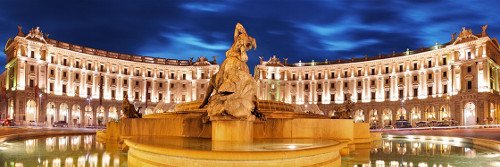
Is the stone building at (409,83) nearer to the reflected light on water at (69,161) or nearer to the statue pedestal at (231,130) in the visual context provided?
the reflected light on water at (69,161)

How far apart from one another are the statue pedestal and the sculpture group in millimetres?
209

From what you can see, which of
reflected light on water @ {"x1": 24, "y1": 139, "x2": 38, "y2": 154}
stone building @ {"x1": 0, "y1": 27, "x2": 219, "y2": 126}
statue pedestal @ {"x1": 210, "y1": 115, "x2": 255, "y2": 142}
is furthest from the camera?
stone building @ {"x1": 0, "y1": 27, "x2": 219, "y2": 126}

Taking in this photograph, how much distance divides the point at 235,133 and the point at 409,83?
73.2 metres

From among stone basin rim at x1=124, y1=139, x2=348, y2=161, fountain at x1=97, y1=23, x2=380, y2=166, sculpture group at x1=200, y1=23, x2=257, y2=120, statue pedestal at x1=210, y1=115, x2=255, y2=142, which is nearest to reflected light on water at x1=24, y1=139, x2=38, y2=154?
fountain at x1=97, y1=23, x2=380, y2=166

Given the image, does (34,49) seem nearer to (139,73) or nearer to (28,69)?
(28,69)

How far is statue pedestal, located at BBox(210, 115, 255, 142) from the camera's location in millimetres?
10734

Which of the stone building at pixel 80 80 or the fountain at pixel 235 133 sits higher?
the stone building at pixel 80 80

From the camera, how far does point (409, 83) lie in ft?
256

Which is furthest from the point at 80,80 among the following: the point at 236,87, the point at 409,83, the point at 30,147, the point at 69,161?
the point at 236,87

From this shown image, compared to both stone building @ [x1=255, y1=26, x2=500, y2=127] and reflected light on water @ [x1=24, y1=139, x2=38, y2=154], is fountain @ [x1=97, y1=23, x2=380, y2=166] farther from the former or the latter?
stone building @ [x1=255, y1=26, x2=500, y2=127]

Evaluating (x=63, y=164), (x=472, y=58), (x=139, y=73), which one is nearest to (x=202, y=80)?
(x=139, y=73)

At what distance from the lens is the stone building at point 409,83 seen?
64.9m

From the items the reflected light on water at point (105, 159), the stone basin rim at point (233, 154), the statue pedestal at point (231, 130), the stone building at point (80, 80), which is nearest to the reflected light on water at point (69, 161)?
the reflected light on water at point (105, 159)

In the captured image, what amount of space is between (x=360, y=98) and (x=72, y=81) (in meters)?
54.2
